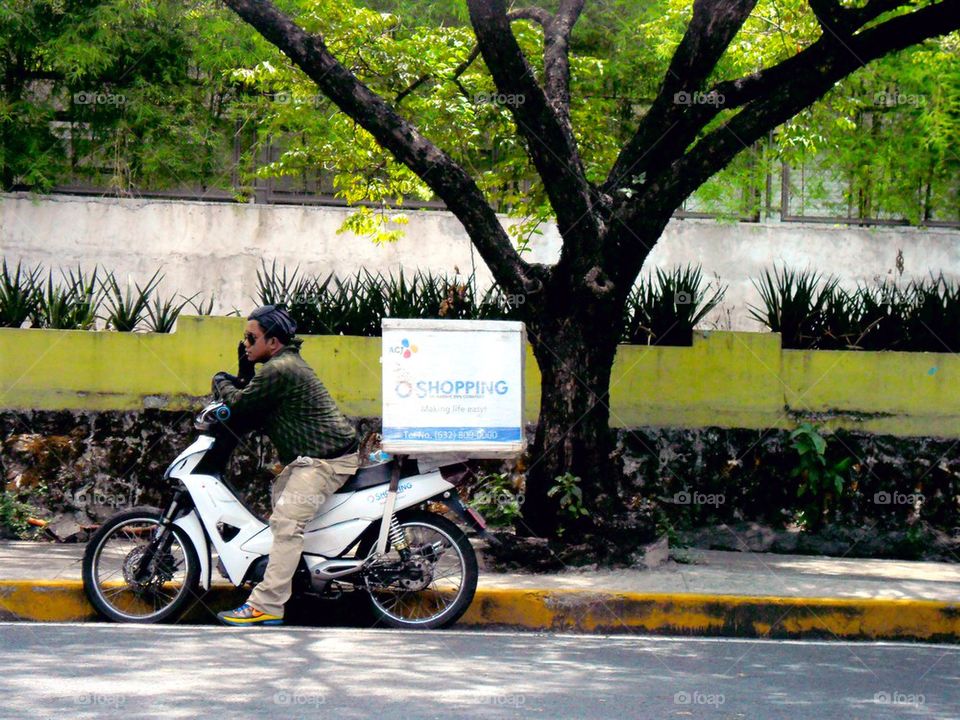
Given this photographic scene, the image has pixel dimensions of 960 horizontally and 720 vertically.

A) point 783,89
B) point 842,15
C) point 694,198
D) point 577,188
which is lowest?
point 577,188

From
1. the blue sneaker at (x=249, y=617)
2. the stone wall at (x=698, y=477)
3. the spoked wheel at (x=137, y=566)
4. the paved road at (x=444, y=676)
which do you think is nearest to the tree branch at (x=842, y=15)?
the stone wall at (x=698, y=477)

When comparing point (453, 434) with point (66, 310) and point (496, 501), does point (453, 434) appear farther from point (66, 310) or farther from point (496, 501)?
point (66, 310)

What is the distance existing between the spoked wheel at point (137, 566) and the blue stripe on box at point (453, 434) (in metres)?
1.42

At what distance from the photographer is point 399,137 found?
370 inches

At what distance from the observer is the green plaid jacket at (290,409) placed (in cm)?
743

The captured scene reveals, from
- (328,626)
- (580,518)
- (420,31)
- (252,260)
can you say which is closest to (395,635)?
(328,626)

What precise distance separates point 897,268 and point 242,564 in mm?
12346

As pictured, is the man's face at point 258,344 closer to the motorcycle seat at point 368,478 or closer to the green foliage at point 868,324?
the motorcycle seat at point 368,478

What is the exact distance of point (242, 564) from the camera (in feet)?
24.7

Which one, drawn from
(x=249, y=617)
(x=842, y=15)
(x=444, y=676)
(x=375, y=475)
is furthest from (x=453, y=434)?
(x=842, y=15)

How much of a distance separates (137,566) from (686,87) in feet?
16.9

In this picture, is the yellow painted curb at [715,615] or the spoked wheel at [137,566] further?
the yellow painted curb at [715,615]

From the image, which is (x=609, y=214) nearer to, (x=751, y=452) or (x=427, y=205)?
(x=751, y=452)

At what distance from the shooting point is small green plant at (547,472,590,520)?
913cm
